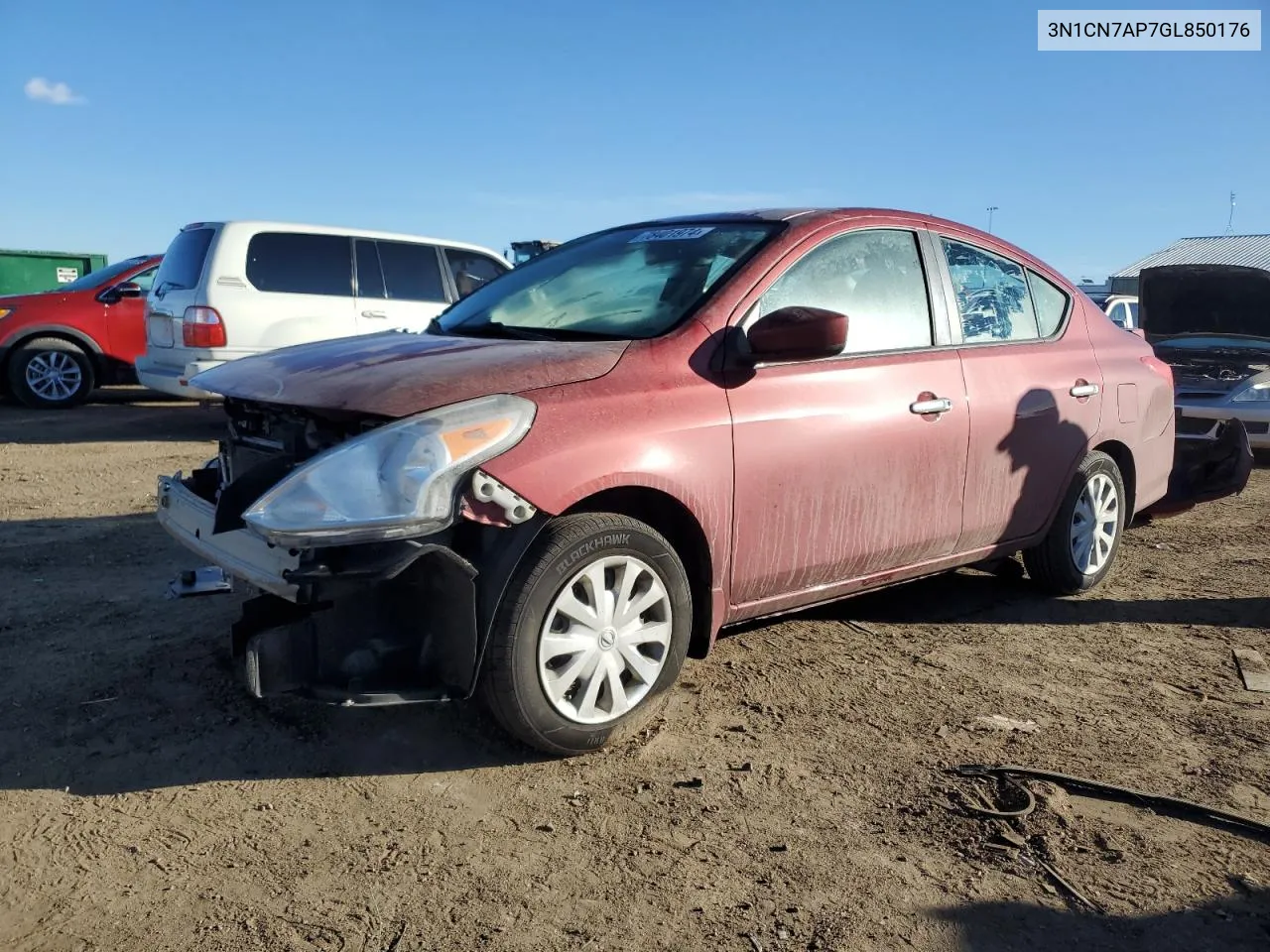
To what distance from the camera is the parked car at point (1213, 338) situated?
9289 mm

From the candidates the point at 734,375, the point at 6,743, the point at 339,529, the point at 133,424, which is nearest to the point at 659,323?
the point at 734,375

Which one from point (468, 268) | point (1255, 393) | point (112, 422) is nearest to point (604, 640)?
point (468, 268)

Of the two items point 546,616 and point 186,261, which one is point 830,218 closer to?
point 546,616

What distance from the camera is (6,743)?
3.27 m

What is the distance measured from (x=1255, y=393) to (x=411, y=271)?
7.78m

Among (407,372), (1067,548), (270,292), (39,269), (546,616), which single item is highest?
(39,269)

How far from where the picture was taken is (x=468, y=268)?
10.6m

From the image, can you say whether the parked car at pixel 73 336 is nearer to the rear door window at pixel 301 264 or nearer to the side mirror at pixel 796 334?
the rear door window at pixel 301 264

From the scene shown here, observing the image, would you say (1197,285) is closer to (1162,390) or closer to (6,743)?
(1162,390)

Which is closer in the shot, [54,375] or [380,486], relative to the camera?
[380,486]

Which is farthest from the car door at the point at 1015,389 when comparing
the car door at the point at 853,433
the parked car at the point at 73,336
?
the parked car at the point at 73,336

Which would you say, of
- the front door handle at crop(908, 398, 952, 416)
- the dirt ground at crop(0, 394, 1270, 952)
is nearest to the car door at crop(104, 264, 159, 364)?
the dirt ground at crop(0, 394, 1270, 952)

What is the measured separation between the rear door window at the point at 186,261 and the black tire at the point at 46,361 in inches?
103

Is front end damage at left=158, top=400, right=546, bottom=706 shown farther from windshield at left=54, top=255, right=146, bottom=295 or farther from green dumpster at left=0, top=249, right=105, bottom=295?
green dumpster at left=0, top=249, right=105, bottom=295
